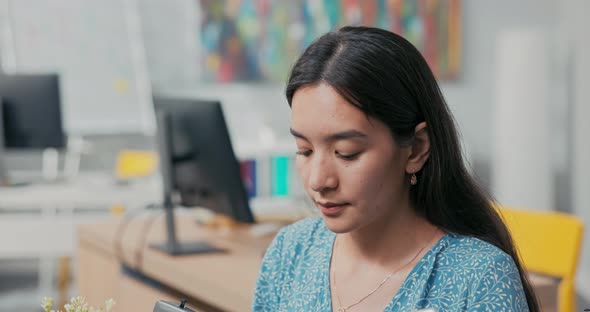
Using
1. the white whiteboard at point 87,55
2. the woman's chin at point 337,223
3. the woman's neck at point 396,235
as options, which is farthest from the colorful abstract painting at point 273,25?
the woman's chin at point 337,223

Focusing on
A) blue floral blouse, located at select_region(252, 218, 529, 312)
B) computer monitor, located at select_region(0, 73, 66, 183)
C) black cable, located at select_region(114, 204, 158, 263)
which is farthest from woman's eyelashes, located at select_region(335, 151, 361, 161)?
computer monitor, located at select_region(0, 73, 66, 183)

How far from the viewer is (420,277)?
143 centimetres

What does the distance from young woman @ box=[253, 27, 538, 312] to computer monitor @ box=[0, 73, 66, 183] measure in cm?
286

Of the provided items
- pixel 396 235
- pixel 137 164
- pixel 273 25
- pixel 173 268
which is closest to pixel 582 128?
pixel 273 25

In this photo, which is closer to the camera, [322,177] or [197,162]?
[322,177]

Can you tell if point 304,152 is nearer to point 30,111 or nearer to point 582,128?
point 30,111

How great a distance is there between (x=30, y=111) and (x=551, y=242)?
2520mm

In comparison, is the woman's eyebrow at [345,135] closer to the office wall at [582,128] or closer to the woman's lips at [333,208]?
the woman's lips at [333,208]

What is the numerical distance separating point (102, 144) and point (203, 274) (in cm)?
371

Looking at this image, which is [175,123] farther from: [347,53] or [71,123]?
[71,123]

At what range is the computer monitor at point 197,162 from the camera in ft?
8.75

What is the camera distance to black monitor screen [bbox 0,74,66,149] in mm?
4109

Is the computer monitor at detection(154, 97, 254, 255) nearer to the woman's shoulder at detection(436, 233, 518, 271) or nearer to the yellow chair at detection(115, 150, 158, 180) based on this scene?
the woman's shoulder at detection(436, 233, 518, 271)

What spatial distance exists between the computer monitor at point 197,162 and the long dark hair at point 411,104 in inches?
48.3
